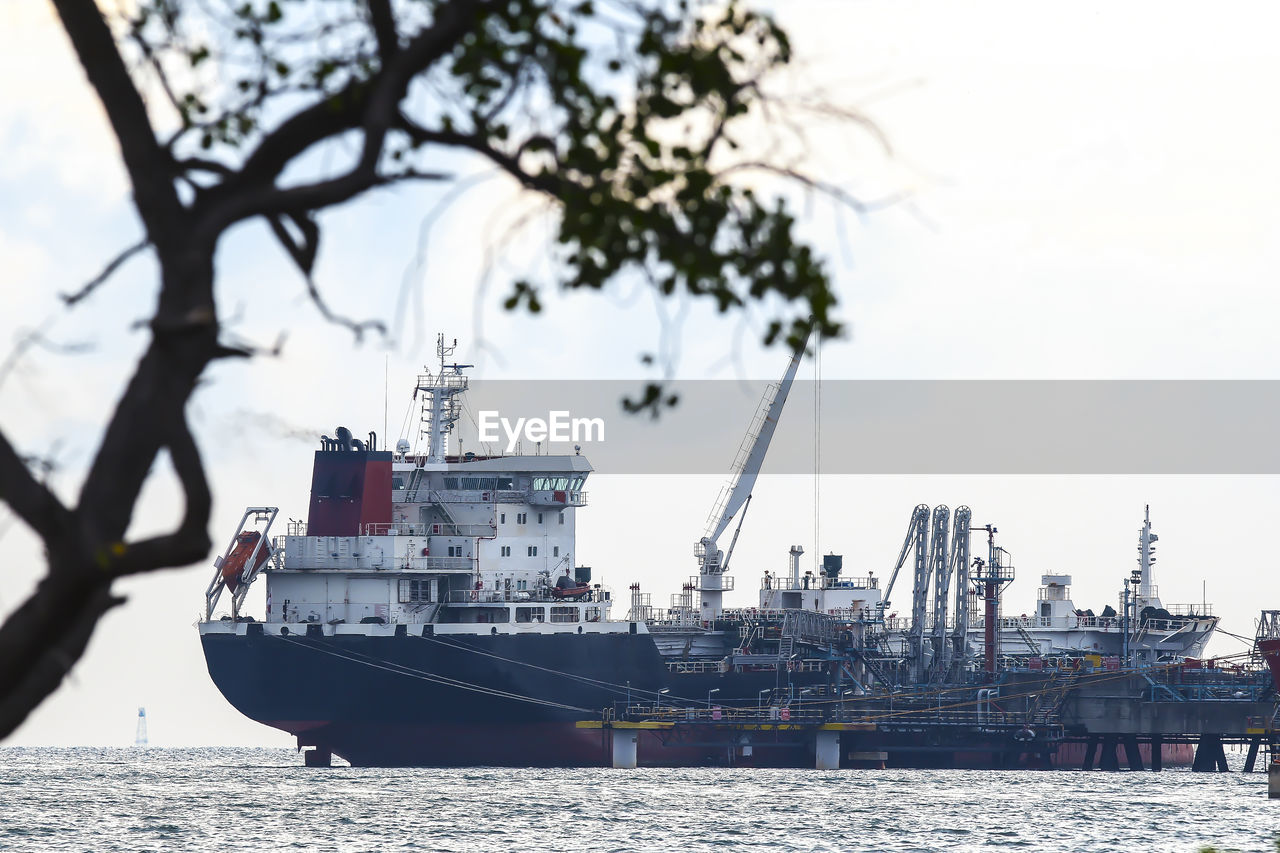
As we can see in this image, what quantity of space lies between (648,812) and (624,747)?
74.7ft

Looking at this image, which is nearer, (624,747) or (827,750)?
(624,747)

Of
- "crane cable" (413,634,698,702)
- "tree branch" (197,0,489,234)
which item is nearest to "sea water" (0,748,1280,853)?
"crane cable" (413,634,698,702)

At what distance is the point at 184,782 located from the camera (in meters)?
89.2

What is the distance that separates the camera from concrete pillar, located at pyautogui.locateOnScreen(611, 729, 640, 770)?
82.3 meters

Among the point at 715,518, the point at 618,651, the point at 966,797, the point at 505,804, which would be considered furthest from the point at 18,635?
the point at 715,518

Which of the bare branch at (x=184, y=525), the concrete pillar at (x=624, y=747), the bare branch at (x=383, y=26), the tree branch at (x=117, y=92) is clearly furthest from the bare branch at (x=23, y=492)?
the concrete pillar at (x=624, y=747)

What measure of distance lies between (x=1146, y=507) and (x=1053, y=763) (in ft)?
49.9

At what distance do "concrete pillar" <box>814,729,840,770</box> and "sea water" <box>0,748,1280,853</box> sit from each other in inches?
17.0

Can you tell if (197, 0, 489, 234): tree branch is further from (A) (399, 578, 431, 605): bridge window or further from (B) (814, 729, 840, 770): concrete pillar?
(B) (814, 729, 840, 770): concrete pillar

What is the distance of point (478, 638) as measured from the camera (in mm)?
80625

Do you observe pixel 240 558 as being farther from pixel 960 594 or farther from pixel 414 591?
pixel 960 594

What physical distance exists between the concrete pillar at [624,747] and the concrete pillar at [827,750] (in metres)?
7.61

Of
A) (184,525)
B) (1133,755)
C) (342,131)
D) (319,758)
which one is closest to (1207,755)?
(1133,755)

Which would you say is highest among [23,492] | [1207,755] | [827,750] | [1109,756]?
[23,492]
